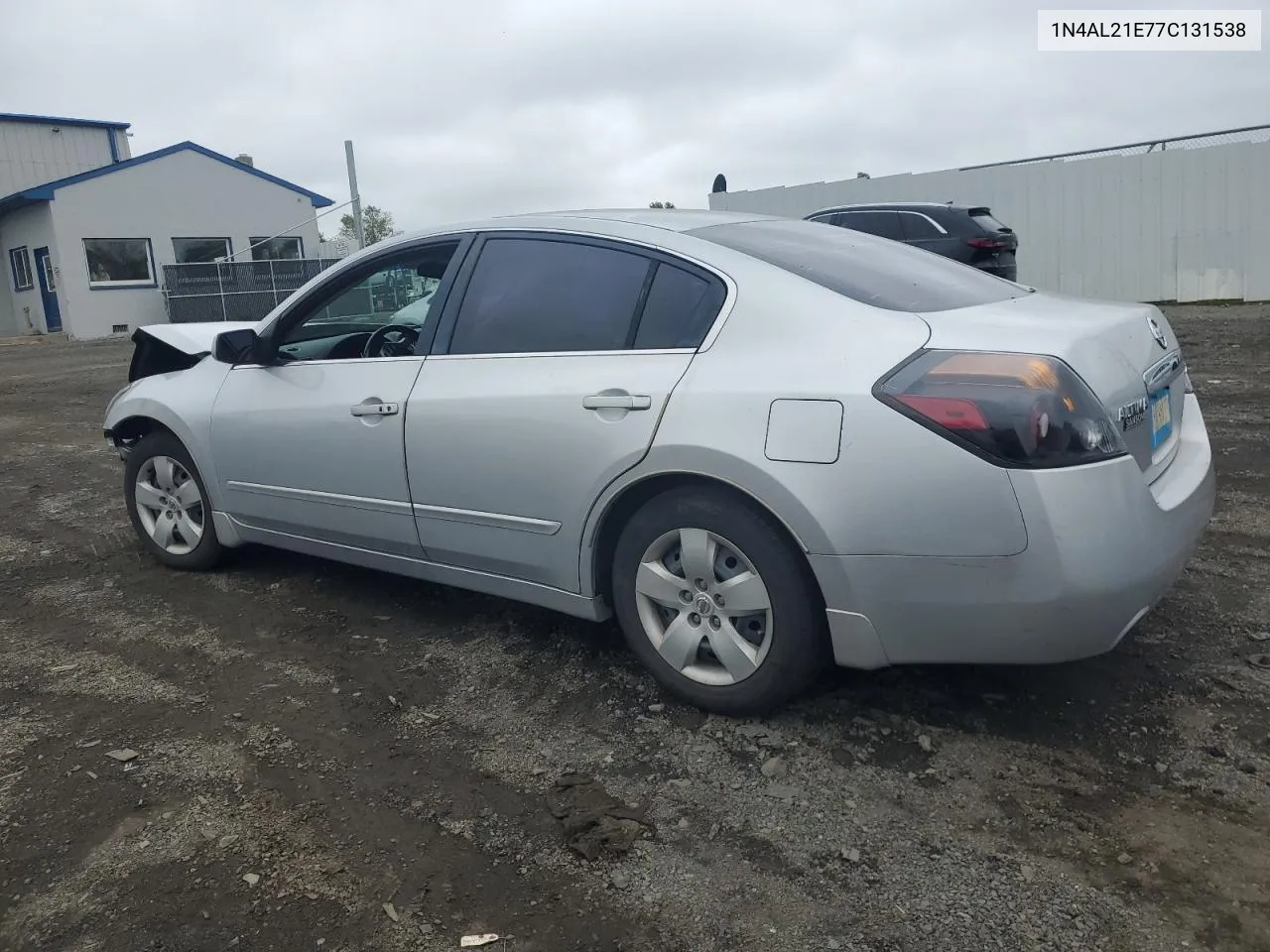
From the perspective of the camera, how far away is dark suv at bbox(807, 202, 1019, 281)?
12.6 meters

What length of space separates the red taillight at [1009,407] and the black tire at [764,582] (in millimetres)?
526

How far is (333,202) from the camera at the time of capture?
1215 inches

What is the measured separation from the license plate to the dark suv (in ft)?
→ 30.3

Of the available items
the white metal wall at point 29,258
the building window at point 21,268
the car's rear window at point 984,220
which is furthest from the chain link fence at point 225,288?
the car's rear window at point 984,220

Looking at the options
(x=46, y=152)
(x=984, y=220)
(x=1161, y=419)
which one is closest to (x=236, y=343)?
(x=1161, y=419)

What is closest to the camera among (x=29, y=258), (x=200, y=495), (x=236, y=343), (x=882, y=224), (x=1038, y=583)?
(x=1038, y=583)

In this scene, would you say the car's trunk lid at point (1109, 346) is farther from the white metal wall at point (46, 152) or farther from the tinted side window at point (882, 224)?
the white metal wall at point (46, 152)

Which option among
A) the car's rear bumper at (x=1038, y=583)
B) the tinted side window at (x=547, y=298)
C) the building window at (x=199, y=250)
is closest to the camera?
the car's rear bumper at (x=1038, y=583)

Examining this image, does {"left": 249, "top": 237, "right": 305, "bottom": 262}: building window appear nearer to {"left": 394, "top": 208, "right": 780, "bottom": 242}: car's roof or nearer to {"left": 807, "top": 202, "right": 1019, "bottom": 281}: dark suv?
{"left": 807, "top": 202, "right": 1019, "bottom": 281}: dark suv

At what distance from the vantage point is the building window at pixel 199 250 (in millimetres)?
27844

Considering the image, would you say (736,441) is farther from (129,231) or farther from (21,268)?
(21,268)

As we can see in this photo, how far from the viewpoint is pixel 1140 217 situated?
16.6 m

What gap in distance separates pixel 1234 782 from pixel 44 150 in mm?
37005

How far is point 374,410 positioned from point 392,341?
429mm
